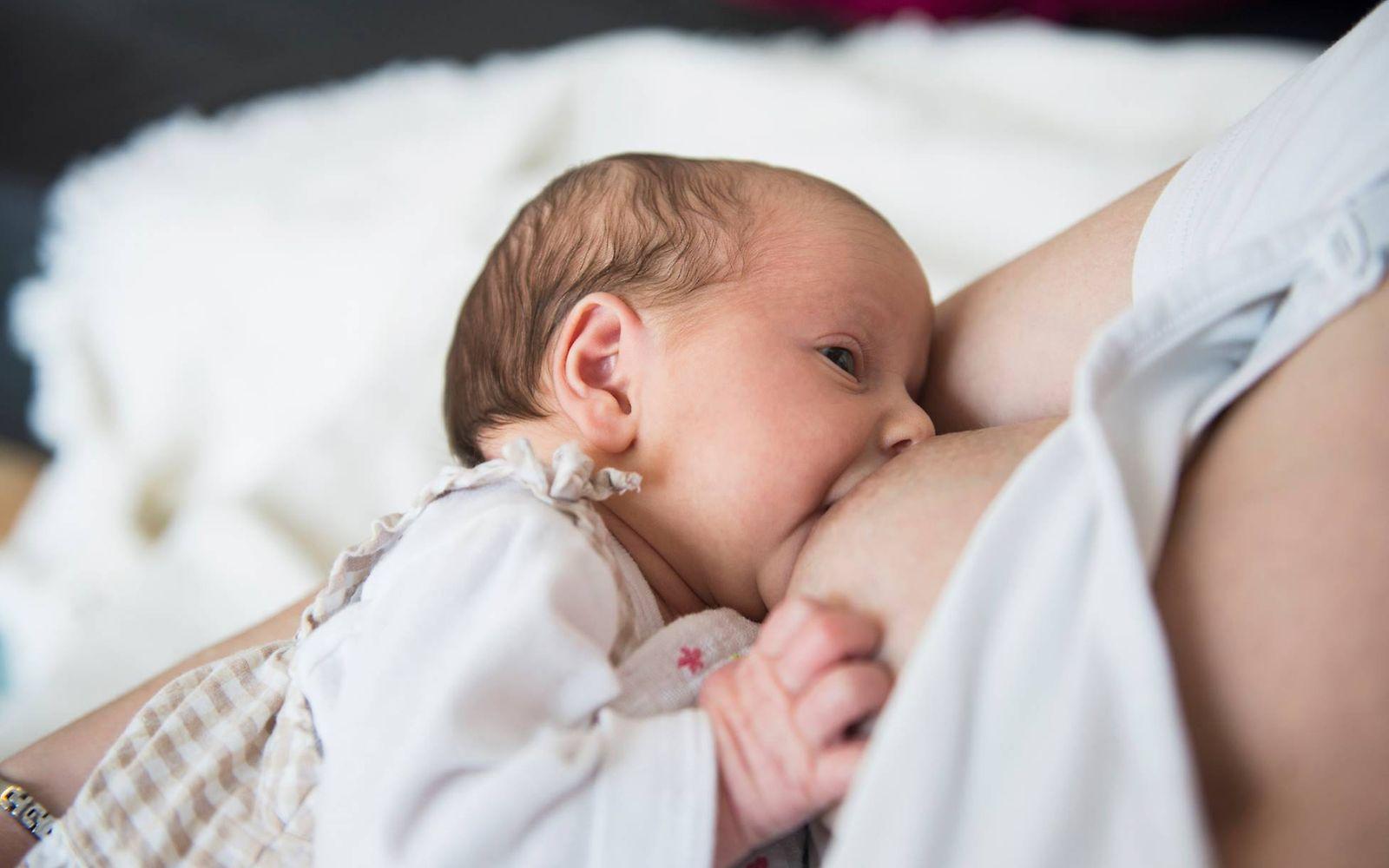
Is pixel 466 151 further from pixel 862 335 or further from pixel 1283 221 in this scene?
pixel 1283 221

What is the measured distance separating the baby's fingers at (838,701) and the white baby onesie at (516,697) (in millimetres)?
64

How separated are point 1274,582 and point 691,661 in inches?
15.5

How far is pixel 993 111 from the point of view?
1799 mm

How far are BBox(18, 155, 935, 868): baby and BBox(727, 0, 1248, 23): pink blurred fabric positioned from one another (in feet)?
5.50

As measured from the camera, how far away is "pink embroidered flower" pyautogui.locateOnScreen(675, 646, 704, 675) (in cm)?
78

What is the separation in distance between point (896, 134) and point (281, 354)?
102 centimetres

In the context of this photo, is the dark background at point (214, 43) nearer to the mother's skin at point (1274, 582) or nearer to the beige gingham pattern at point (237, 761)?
the beige gingham pattern at point (237, 761)

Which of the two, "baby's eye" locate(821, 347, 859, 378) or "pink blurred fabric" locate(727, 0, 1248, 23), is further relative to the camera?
"pink blurred fabric" locate(727, 0, 1248, 23)

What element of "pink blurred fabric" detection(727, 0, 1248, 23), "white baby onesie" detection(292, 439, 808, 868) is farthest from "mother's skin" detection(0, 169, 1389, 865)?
"pink blurred fabric" detection(727, 0, 1248, 23)

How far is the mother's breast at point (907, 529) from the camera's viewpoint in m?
0.66

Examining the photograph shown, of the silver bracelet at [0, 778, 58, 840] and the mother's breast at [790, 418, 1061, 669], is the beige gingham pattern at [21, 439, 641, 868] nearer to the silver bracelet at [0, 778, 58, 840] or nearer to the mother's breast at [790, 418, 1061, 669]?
the silver bracelet at [0, 778, 58, 840]

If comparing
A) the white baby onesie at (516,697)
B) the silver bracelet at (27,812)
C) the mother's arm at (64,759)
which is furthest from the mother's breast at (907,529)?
the silver bracelet at (27,812)

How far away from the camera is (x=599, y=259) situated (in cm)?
95

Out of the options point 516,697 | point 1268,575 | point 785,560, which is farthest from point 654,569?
point 1268,575
